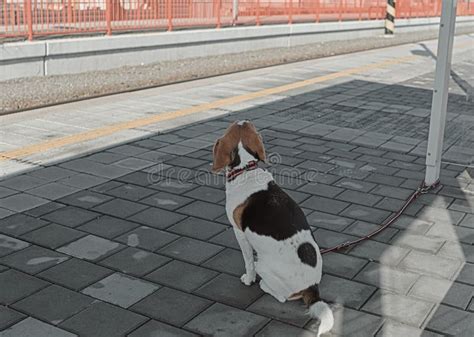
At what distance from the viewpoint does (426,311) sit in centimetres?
349

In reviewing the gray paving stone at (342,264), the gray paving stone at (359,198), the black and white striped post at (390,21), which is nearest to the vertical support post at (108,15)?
the gray paving stone at (359,198)

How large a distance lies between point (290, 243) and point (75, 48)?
9606 millimetres

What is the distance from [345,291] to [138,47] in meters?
10.8

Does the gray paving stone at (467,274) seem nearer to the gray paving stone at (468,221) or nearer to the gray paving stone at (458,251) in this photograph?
the gray paving stone at (458,251)

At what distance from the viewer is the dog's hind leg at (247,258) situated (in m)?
3.58

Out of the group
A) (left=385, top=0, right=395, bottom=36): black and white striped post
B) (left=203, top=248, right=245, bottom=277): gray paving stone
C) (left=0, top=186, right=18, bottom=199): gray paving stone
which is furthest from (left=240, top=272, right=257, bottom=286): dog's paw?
(left=385, top=0, right=395, bottom=36): black and white striped post

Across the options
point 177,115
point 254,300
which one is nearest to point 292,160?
point 177,115

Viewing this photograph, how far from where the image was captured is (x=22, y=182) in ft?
18.2

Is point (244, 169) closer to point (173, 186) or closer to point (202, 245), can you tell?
point (202, 245)

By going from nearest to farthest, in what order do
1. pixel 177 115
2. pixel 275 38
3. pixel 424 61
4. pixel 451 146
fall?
pixel 451 146, pixel 177 115, pixel 424 61, pixel 275 38

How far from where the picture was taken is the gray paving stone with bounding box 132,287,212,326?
3.38m

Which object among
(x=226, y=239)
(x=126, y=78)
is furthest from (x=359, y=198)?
(x=126, y=78)

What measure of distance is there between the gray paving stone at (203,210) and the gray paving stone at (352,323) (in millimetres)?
1685

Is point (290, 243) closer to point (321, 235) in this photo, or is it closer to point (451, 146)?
point (321, 235)
